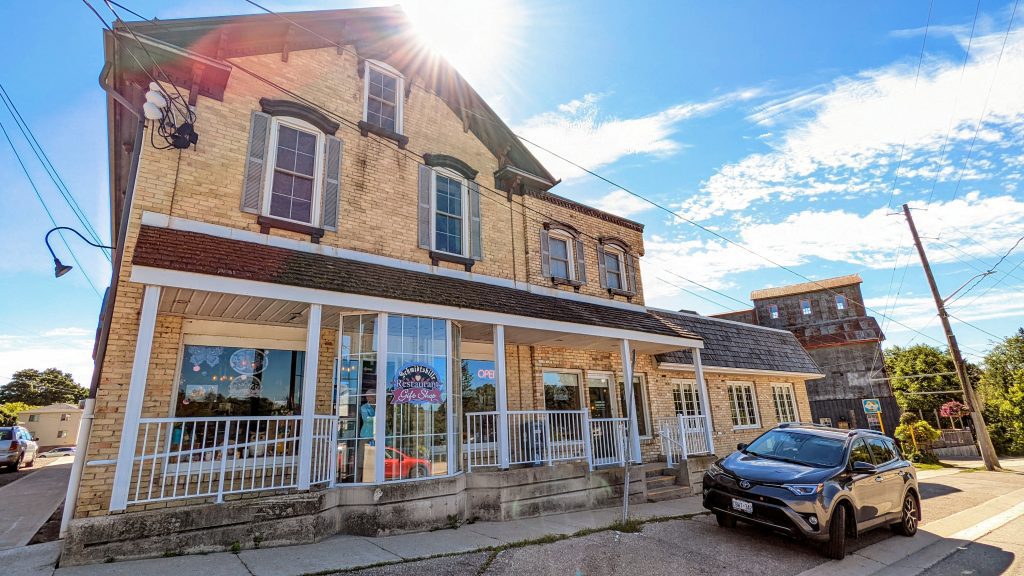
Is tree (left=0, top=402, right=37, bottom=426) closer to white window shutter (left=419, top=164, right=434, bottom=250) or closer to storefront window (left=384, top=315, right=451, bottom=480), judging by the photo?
white window shutter (left=419, top=164, right=434, bottom=250)

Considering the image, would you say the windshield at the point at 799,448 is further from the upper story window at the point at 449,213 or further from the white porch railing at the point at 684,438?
the upper story window at the point at 449,213

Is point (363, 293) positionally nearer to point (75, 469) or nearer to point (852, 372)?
point (75, 469)

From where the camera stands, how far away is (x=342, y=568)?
197 inches

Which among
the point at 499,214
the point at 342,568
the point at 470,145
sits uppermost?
the point at 470,145

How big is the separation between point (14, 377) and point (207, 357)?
3028 inches

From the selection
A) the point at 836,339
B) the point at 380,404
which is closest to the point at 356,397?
the point at 380,404

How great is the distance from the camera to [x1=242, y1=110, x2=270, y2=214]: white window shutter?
310 inches

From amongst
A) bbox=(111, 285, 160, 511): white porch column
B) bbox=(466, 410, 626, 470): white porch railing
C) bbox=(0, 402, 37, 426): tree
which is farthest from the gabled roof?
bbox=(0, 402, 37, 426): tree

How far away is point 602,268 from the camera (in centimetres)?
1367

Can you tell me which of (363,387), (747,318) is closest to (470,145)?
(363,387)

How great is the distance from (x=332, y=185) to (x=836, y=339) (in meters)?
37.2

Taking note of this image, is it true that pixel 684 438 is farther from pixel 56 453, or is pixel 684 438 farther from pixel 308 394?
pixel 56 453

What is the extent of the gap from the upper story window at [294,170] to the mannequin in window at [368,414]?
132 inches

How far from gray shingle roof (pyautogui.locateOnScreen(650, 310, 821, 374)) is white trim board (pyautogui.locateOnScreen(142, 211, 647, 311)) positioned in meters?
4.88
